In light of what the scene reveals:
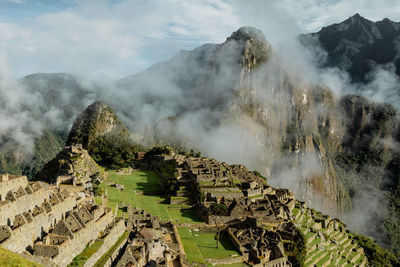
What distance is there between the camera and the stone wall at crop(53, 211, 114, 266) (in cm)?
2017

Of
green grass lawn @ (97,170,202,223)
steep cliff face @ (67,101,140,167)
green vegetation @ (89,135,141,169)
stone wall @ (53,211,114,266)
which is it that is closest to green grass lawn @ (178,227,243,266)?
green grass lawn @ (97,170,202,223)

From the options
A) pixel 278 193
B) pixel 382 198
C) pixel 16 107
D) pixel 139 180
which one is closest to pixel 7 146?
pixel 16 107

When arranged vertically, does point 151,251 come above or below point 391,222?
above

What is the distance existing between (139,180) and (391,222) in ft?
460

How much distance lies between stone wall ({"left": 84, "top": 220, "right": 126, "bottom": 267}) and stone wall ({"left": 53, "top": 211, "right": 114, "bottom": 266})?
0.80 m

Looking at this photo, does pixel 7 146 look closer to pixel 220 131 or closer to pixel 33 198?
pixel 220 131

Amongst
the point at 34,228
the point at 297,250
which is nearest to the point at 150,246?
the point at 34,228

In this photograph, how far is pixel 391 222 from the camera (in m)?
150

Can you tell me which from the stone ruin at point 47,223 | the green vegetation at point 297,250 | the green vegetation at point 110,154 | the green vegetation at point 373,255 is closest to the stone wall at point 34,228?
the stone ruin at point 47,223

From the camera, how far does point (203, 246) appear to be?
3284 cm

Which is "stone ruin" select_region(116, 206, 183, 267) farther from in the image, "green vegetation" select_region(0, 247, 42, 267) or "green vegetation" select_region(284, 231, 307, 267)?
"green vegetation" select_region(284, 231, 307, 267)

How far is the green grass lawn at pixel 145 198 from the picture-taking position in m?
39.8

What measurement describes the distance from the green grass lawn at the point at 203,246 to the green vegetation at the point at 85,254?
9026 millimetres

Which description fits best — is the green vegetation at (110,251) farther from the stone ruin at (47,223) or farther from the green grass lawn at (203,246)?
the green grass lawn at (203,246)
